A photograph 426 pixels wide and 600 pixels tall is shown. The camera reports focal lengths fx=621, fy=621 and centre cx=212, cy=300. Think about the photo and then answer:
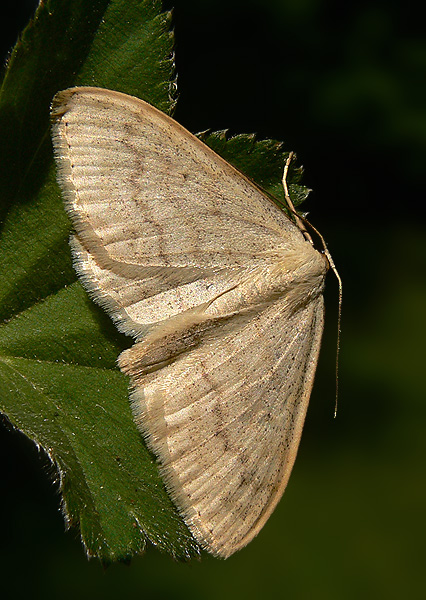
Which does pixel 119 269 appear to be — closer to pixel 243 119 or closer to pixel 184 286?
pixel 184 286

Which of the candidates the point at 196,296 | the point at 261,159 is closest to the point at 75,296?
the point at 196,296

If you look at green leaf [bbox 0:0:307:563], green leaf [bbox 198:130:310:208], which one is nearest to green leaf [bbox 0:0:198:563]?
green leaf [bbox 0:0:307:563]

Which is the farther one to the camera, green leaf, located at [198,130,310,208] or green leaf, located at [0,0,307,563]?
green leaf, located at [198,130,310,208]

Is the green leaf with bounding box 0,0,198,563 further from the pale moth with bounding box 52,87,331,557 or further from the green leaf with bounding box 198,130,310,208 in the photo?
the green leaf with bounding box 198,130,310,208

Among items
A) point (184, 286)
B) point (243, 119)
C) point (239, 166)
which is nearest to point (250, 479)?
point (184, 286)
